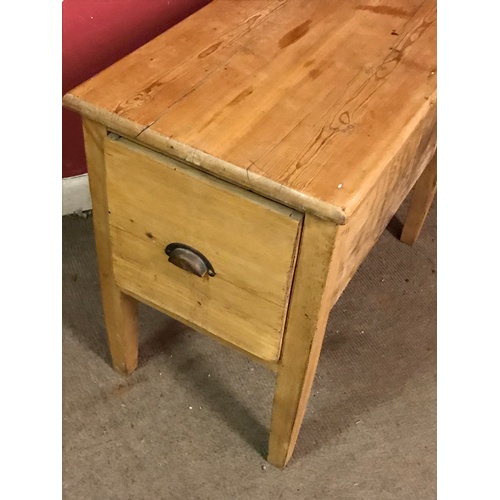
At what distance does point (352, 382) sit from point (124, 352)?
1.42 ft

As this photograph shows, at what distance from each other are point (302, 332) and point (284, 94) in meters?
0.30

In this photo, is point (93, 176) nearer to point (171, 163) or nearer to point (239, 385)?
point (171, 163)

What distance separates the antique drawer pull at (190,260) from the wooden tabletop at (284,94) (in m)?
0.14

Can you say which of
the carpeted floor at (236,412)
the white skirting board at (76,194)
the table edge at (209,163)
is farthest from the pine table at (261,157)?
the white skirting board at (76,194)

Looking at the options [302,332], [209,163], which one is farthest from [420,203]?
[209,163]

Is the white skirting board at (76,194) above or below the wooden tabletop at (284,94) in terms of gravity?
below

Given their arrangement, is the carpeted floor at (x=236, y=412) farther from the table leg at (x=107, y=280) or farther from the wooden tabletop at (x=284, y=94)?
the wooden tabletop at (x=284, y=94)

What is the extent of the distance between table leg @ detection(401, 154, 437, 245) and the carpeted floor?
166mm

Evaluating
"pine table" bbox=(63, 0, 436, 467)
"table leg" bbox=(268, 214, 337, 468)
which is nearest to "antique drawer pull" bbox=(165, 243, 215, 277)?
"pine table" bbox=(63, 0, 436, 467)

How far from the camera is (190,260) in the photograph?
78cm

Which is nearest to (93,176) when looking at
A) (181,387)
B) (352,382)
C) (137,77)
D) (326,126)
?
(137,77)

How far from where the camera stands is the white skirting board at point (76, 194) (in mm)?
1333
